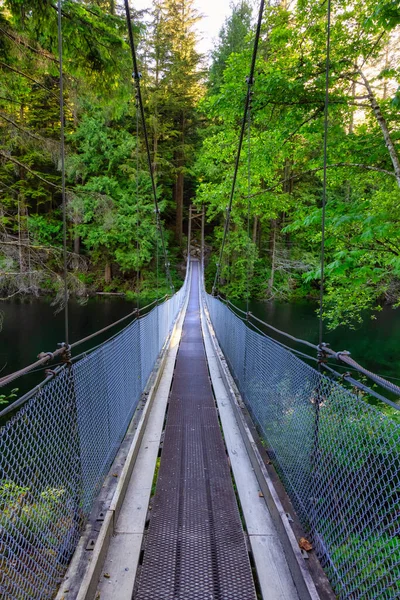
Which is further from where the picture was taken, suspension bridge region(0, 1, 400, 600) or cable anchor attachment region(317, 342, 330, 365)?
cable anchor attachment region(317, 342, 330, 365)

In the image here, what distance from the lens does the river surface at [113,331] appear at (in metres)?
7.80

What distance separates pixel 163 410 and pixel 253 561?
5.10 feet

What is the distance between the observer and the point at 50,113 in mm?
12180

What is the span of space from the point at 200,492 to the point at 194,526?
0.79 feet

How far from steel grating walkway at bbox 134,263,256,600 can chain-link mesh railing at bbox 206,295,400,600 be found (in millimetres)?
322

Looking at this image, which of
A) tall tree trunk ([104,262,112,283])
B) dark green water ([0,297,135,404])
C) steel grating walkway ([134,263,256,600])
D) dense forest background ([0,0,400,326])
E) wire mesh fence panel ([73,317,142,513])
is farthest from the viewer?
tall tree trunk ([104,262,112,283])

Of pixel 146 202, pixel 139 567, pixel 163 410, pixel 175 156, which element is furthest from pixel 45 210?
pixel 139 567

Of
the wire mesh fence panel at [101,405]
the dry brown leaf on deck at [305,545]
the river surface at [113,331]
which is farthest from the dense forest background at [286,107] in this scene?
the river surface at [113,331]

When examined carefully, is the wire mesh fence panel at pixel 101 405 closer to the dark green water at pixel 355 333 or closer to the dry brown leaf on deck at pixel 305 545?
the dry brown leaf on deck at pixel 305 545

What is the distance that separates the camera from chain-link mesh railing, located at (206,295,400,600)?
1.02 m

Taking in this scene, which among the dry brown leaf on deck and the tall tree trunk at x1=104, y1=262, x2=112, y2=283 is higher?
the tall tree trunk at x1=104, y1=262, x2=112, y2=283

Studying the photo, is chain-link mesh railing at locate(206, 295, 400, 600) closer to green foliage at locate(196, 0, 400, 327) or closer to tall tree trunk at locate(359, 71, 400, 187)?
green foliage at locate(196, 0, 400, 327)

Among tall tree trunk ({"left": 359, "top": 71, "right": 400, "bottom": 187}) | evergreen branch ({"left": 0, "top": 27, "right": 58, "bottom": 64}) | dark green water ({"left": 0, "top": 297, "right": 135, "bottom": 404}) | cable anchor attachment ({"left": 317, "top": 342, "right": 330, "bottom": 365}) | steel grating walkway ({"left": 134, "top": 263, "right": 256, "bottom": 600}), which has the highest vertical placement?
evergreen branch ({"left": 0, "top": 27, "right": 58, "bottom": 64})

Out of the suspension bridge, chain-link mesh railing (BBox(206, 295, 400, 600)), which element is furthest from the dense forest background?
chain-link mesh railing (BBox(206, 295, 400, 600))
